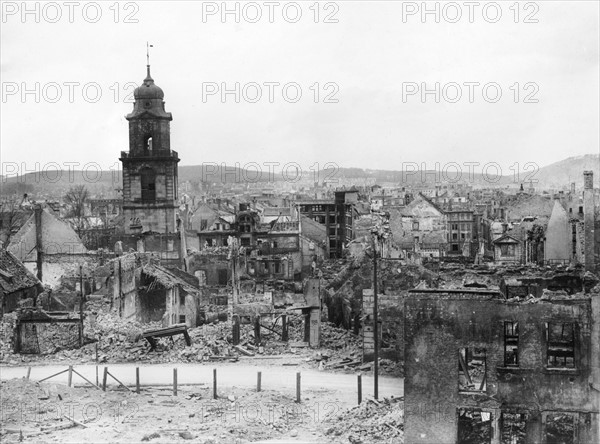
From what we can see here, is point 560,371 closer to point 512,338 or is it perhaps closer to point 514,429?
point 512,338

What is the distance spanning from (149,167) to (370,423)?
133 feet

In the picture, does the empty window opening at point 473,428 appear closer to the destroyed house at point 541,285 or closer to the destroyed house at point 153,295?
the destroyed house at point 541,285

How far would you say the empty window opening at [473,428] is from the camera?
26.0 meters

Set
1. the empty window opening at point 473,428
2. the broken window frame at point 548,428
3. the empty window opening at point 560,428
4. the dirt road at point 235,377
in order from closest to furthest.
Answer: the broken window frame at point 548,428
the empty window opening at point 560,428
the empty window opening at point 473,428
the dirt road at point 235,377

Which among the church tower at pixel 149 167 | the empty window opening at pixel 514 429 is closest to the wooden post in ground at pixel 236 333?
the empty window opening at pixel 514 429

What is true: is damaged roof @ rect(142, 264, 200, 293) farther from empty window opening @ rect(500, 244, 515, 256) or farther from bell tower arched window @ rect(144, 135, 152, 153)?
empty window opening @ rect(500, 244, 515, 256)

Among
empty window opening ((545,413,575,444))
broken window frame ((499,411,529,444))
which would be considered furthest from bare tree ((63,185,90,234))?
empty window opening ((545,413,575,444))

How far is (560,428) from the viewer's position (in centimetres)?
2581

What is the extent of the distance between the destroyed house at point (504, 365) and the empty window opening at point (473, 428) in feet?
0.37

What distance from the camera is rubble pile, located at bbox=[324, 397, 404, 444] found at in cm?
2659

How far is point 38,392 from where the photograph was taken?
106 ft

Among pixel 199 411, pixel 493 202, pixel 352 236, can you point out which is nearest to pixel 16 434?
pixel 199 411

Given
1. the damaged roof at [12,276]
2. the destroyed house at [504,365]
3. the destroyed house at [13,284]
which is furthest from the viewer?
the damaged roof at [12,276]

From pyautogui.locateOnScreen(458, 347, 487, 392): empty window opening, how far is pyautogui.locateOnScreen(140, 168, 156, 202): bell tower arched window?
36.9 m
